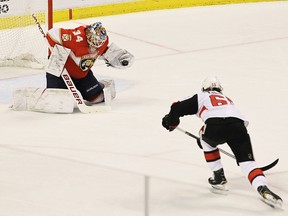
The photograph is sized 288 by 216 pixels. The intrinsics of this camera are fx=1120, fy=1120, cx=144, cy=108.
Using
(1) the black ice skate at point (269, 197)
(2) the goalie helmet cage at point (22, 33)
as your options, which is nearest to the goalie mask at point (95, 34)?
(2) the goalie helmet cage at point (22, 33)

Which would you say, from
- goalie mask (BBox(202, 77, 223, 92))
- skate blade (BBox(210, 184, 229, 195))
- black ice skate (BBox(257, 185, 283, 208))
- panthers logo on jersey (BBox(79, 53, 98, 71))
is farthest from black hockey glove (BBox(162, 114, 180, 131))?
panthers logo on jersey (BBox(79, 53, 98, 71))

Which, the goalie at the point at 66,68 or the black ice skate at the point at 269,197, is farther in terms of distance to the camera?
the goalie at the point at 66,68

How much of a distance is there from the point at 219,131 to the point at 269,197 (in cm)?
42

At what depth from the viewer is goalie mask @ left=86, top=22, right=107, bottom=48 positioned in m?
7.14

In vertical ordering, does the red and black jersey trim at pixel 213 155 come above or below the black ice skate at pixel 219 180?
above

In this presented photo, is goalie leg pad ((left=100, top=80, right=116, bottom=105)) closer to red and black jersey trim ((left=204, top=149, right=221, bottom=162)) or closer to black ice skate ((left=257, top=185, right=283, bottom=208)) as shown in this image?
red and black jersey trim ((left=204, top=149, right=221, bottom=162))

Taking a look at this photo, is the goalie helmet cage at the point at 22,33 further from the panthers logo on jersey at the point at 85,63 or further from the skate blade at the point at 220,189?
the skate blade at the point at 220,189

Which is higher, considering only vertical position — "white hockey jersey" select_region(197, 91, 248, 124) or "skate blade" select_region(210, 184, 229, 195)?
"white hockey jersey" select_region(197, 91, 248, 124)

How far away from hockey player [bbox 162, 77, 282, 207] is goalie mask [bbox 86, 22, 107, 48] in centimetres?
175

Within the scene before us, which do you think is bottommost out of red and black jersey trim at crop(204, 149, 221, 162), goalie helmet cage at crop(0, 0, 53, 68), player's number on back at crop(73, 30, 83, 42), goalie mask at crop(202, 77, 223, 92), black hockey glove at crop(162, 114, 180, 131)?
goalie helmet cage at crop(0, 0, 53, 68)

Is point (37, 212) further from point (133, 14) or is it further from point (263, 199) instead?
point (133, 14)

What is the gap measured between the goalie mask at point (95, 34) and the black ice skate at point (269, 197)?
225 centimetres

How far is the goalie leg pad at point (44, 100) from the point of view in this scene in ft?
23.4

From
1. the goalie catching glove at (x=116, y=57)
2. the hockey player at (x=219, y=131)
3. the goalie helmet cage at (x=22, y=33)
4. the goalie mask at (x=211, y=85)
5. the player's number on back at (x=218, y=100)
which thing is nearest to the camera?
the hockey player at (x=219, y=131)
